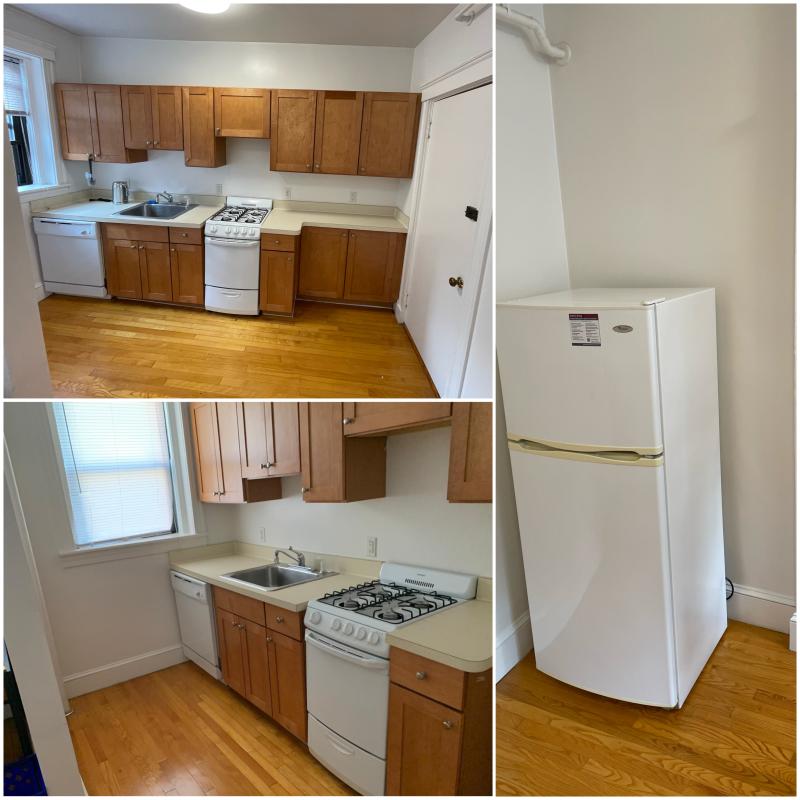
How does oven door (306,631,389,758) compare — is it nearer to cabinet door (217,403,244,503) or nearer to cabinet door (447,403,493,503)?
cabinet door (447,403,493,503)

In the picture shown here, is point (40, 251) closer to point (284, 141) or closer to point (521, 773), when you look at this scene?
point (284, 141)

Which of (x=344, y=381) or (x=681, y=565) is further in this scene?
(x=344, y=381)

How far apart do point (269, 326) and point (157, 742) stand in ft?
6.71

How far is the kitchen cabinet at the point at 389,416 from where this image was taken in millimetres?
1925

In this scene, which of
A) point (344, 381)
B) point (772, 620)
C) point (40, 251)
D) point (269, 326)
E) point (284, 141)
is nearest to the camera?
point (284, 141)

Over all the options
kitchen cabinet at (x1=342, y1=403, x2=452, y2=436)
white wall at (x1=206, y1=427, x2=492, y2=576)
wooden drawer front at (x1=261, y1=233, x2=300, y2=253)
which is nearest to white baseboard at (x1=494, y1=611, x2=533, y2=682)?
white wall at (x1=206, y1=427, x2=492, y2=576)

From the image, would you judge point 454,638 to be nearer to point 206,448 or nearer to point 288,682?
point 288,682

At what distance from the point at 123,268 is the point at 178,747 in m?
1.97

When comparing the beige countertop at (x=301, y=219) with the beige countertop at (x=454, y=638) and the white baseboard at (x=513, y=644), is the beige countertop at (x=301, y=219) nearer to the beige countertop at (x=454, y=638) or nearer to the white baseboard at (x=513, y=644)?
the beige countertop at (x=454, y=638)

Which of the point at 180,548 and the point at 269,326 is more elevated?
the point at 269,326

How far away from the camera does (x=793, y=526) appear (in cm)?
230

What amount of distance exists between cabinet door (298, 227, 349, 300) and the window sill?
1601 millimetres

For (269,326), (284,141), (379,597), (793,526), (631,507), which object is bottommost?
(379,597)

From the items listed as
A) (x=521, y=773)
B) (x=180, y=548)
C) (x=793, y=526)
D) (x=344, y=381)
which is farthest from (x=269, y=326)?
(x=793, y=526)
